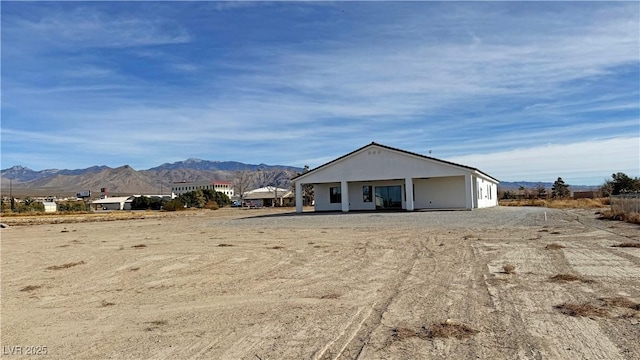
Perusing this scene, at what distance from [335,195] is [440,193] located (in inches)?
325

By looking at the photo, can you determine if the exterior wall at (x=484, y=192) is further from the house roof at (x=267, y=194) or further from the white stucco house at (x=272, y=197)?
the house roof at (x=267, y=194)

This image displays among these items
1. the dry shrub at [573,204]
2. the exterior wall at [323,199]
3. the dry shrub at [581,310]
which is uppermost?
the exterior wall at [323,199]

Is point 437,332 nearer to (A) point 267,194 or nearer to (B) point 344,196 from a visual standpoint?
(B) point 344,196

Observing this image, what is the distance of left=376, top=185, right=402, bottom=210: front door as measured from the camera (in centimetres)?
3694

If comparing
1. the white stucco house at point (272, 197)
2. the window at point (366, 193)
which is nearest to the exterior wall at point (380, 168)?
the window at point (366, 193)

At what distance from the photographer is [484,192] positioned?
41406 millimetres

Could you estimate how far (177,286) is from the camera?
8781mm

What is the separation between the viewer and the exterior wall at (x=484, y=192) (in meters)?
37.5

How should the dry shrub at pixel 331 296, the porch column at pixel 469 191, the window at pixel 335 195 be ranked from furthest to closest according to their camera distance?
the window at pixel 335 195 < the porch column at pixel 469 191 < the dry shrub at pixel 331 296

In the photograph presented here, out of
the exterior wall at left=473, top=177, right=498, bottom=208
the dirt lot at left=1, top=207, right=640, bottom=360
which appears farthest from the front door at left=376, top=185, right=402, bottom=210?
the dirt lot at left=1, top=207, right=640, bottom=360

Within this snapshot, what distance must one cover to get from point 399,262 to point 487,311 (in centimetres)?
451

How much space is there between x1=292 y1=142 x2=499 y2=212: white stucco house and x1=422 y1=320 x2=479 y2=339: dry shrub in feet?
91.5

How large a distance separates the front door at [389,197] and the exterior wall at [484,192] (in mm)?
5615

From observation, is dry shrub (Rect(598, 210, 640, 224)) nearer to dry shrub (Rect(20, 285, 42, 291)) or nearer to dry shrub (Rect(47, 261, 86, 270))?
dry shrub (Rect(47, 261, 86, 270))
